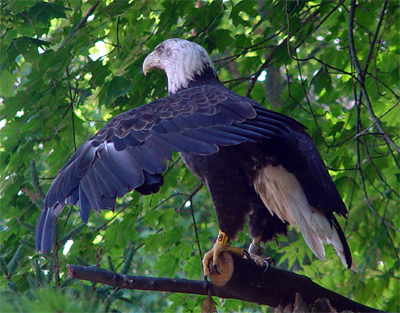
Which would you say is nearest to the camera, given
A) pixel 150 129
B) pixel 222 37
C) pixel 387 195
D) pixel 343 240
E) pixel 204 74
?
pixel 150 129

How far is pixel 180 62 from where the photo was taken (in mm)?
2791

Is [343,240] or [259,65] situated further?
[259,65]

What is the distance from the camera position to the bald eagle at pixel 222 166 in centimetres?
187

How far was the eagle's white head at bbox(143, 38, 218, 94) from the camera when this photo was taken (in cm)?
278

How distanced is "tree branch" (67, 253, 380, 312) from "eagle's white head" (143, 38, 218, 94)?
107 cm

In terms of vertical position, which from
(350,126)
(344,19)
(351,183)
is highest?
(344,19)

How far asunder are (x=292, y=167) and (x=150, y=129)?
0.64 metres

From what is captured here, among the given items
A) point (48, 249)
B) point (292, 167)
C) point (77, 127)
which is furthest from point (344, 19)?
point (48, 249)

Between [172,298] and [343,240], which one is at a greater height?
[343,240]

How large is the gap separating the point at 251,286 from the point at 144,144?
0.69 metres

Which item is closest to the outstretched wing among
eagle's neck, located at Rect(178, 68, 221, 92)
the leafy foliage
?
eagle's neck, located at Rect(178, 68, 221, 92)

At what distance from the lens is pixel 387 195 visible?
3494 millimetres

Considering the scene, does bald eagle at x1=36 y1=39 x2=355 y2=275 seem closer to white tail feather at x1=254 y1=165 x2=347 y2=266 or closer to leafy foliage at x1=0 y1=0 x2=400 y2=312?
white tail feather at x1=254 y1=165 x2=347 y2=266

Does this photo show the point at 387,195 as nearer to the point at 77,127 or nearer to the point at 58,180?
the point at 77,127
